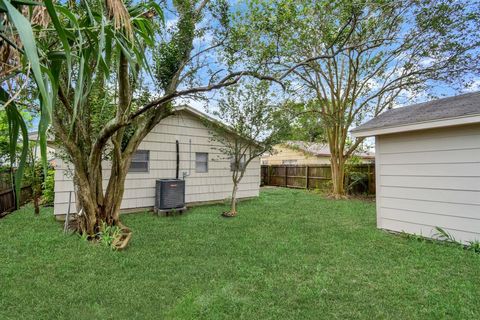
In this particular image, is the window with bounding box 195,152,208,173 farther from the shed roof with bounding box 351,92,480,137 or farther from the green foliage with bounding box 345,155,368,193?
the green foliage with bounding box 345,155,368,193

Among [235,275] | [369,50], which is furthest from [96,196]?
[369,50]

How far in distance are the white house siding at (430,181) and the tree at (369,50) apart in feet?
10.5

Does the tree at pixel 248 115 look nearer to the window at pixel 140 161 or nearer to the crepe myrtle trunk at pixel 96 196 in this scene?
the window at pixel 140 161

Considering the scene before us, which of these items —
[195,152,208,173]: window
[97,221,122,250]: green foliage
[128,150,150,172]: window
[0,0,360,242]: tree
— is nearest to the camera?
[0,0,360,242]: tree

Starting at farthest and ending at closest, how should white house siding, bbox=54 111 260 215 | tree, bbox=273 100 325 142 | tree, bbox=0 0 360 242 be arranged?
tree, bbox=273 100 325 142 → white house siding, bbox=54 111 260 215 → tree, bbox=0 0 360 242

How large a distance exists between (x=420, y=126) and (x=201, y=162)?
20.1 ft

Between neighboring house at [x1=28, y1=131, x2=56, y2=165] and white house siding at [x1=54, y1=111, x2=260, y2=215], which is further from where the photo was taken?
white house siding at [x1=54, y1=111, x2=260, y2=215]

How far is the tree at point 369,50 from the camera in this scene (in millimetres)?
8258

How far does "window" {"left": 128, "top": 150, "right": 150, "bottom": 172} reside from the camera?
296 inches

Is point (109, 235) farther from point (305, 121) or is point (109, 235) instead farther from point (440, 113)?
point (305, 121)

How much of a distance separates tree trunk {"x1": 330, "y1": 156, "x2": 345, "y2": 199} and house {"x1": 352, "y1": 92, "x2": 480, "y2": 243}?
5.51 metres

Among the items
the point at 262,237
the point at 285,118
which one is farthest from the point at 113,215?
the point at 285,118

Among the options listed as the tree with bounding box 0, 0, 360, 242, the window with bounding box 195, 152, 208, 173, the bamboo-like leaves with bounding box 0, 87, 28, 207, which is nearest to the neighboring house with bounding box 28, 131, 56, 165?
the bamboo-like leaves with bounding box 0, 87, 28, 207

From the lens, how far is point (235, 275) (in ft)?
11.4
